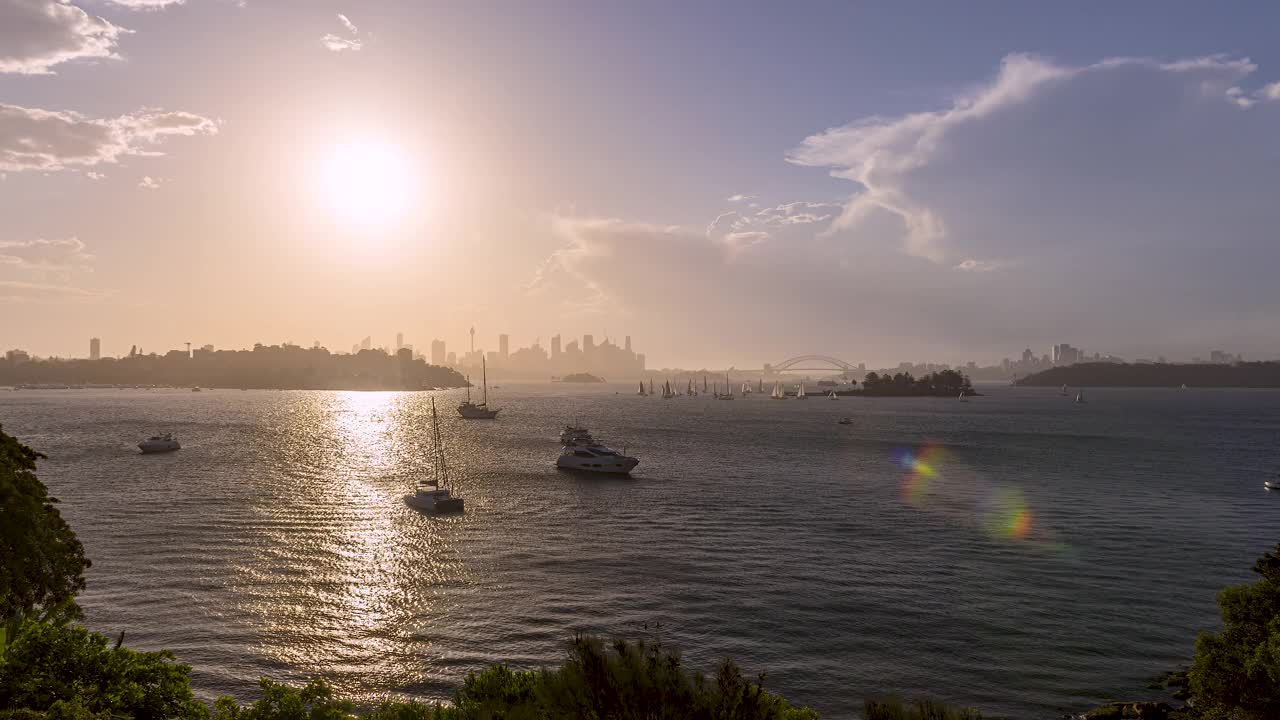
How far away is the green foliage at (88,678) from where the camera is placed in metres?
15.8

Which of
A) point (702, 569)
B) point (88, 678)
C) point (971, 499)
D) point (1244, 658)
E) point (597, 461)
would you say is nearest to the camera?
point (88, 678)

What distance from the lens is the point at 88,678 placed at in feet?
54.5

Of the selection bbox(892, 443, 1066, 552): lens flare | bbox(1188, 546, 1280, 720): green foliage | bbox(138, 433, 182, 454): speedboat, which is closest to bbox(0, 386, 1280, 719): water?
bbox(892, 443, 1066, 552): lens flare

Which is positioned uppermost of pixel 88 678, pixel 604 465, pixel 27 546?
pixel 27 546

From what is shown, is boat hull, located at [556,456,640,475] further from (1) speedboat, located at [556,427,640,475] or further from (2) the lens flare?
(2) the lens flare

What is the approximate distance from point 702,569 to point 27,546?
36.0 meters

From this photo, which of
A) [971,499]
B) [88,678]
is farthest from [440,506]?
[971,499]

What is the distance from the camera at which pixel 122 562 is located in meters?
49.2

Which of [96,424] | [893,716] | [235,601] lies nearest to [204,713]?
[893,716]

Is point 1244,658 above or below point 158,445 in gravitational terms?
above

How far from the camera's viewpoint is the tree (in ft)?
72.2

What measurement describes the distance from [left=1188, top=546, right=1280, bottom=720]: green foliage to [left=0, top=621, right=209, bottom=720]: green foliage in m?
29.7

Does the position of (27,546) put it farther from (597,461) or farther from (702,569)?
(597,461)

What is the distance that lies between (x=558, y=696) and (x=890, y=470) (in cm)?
9261
